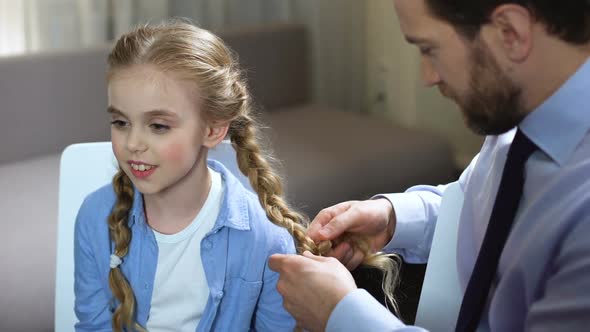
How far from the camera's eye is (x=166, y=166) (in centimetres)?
143

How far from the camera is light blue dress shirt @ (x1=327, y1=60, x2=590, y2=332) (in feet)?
3.41

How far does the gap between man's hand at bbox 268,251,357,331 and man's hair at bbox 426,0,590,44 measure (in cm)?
36

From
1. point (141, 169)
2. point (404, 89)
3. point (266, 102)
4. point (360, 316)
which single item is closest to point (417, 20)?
point (360, 316)

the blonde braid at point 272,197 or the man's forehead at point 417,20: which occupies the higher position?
the man's forehead at point 417,20

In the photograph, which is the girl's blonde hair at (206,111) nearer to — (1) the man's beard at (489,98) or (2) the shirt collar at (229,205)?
(2) the shirt collar at (229,205)

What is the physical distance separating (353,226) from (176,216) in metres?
0.28

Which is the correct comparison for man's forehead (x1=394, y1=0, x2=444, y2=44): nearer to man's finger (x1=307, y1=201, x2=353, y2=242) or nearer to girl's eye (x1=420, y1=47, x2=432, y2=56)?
girl's eye (x1=420, y1=47, x2=432, y2=56)

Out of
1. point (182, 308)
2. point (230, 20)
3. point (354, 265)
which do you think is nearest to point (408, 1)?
point (354, 265)

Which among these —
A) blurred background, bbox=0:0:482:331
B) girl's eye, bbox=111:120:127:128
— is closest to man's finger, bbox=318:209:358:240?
girl's eye, bbox=111:120:127:128

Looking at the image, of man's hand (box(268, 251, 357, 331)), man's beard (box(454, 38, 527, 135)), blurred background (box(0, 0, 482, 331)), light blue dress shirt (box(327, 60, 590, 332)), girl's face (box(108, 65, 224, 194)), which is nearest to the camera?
light blue dress shirt (box(327, 60, 590, 332))

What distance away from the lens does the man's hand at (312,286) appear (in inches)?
49.2

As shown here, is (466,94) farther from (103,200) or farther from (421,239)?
(103,200)

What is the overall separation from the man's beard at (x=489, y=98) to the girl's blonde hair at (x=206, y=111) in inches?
13.6

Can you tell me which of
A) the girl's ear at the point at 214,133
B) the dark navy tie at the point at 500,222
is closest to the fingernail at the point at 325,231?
the girl's ear at the point at 214,133
